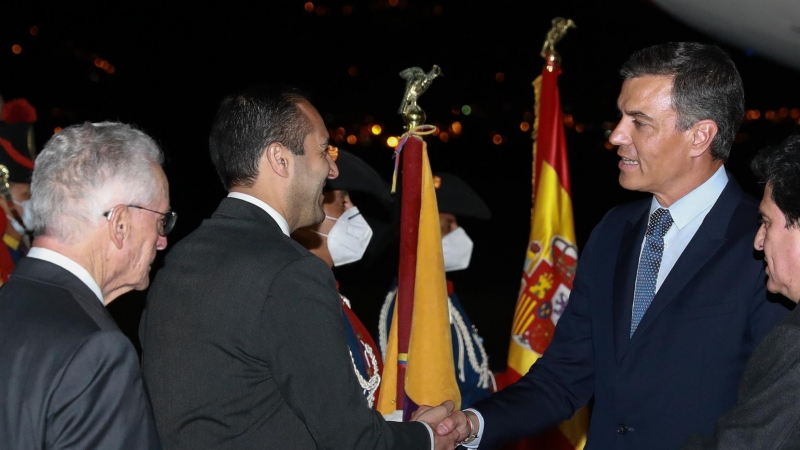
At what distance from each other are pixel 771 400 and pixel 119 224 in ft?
4.23

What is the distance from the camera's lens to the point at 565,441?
3844 millimetres

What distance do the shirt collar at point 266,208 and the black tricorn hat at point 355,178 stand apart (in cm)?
135

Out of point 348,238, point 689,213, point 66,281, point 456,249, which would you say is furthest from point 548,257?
point 66,281

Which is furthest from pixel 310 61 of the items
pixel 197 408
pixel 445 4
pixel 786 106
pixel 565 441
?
pixel 197 408

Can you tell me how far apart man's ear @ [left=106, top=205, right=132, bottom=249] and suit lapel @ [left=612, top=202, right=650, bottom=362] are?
1.31 meters

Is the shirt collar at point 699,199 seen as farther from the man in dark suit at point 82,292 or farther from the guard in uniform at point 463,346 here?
the guard in uniform at point 463,346

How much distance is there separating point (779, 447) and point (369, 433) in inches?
33.7

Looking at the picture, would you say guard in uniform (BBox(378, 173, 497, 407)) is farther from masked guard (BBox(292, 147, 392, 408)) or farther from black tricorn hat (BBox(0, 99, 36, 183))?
black tricorn hat (BBox(0, 99, 36, 183))

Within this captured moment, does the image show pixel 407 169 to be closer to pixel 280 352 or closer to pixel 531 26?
pixel 280 352

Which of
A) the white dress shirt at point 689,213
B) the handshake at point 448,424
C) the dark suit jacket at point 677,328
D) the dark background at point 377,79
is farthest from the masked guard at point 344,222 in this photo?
the dark background at point 377,79

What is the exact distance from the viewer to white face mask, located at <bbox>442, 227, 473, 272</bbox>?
4414 mm

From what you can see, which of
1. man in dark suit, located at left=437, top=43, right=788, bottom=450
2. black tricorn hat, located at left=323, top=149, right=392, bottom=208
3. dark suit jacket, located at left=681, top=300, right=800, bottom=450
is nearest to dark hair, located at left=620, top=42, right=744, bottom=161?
man in dark suit, located at left=437, top=43, right=788, bottom=450

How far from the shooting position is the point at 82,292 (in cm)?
157

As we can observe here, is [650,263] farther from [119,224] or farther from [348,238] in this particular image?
[348,238]
